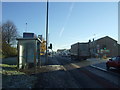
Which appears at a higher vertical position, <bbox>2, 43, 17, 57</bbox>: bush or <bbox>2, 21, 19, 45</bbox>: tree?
<bbox>2, 21, 19, 45</bbox>: tree

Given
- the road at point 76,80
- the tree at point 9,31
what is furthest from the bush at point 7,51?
the road at point 76,80

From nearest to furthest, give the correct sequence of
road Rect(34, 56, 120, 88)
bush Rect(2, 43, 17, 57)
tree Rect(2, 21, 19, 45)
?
road Rect(34, 56, 120, 88), bush Rect(2, 43, 17, 57), tree Rect(2, 21, 19, 45)

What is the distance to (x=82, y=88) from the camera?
6.88 metres

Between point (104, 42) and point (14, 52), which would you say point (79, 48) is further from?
point (104, 42)

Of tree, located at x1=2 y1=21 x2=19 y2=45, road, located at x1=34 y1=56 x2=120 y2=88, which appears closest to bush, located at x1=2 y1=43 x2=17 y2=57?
tree, located at x1=2 y1=21 x2=19 y2=45

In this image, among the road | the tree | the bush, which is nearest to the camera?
the road

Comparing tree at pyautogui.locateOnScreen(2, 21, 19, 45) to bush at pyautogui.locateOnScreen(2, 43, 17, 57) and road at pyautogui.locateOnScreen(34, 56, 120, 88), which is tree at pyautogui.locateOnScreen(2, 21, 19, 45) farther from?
road at pyautogui.locateOnScreen(34, 56, 120, 88)

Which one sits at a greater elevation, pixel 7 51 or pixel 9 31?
pixel 9 31

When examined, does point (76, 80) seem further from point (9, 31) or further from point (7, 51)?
point (9, 31)

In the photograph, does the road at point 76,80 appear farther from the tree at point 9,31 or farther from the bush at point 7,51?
the tree at point 9,31

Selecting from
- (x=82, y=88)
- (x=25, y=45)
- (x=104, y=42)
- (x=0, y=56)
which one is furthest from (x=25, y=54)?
(x=104, y=42)

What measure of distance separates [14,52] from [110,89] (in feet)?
111

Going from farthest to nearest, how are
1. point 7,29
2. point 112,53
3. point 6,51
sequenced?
1. point 112,53
2. point 7,29
3. point 6,51

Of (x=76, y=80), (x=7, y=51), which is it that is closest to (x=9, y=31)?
(x=7, y=51)
